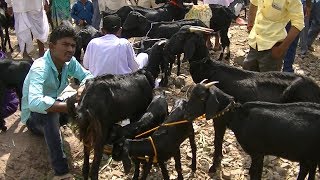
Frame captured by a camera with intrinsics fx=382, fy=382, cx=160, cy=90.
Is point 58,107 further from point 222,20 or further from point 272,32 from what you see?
point 222,20

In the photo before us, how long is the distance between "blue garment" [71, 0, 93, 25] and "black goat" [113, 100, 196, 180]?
635 cm

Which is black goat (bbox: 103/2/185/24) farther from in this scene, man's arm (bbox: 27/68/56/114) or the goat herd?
man's arm (bbox: 27/68/56/114)

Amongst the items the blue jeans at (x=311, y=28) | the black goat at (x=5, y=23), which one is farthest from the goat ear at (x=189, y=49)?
the black goat at (x=5, y=23)

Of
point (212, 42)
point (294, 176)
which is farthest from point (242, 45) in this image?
point (294, 176)

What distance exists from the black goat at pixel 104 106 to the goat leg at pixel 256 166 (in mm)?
1571

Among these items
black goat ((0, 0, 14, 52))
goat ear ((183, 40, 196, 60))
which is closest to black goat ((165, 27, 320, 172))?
goat ear ((183, 40, 196, 60))

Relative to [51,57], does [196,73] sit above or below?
below

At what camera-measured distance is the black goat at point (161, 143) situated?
4355 mm

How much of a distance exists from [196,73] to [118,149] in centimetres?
169

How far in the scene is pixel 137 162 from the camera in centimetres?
470

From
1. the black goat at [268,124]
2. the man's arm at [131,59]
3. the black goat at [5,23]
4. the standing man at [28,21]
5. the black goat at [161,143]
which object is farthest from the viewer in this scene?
the black goat at [5,23]

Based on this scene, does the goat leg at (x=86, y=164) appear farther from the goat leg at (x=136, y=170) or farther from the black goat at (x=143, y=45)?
the black goat at (x=143, y=45)

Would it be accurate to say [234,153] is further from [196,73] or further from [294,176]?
[196,73]

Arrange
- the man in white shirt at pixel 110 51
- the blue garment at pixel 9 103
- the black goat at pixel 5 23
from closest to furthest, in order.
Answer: the man in white shirt at pixel 110 51 < the blue garment at pixel 9 103 < the black goat at pixel 5 23
